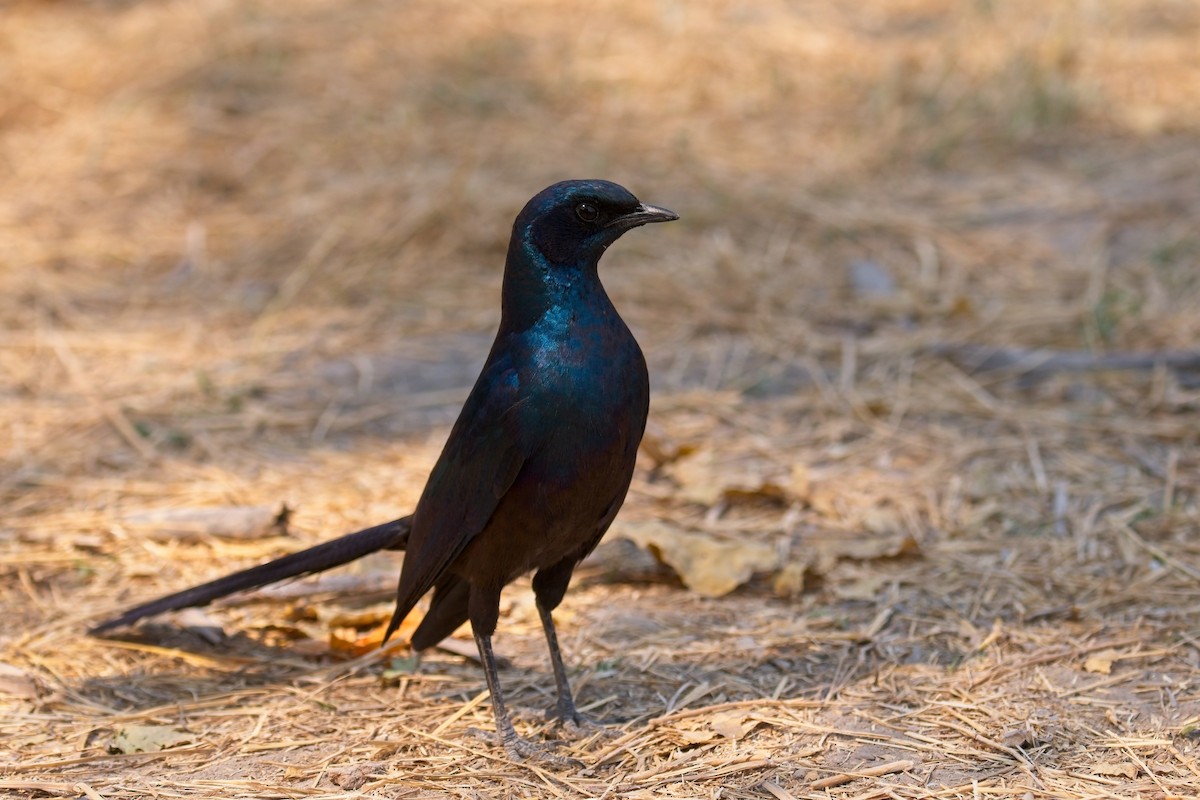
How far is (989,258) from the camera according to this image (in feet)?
20.4

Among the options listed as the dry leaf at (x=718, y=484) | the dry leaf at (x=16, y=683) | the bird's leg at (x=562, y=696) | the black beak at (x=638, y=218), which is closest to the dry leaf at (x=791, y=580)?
the dry leaf at (x=718, y=484)

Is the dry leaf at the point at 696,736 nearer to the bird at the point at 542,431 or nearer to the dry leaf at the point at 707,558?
the bird at the point at 542,431

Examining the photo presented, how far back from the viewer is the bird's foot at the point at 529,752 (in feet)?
9.93

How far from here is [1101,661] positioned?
3.26 m

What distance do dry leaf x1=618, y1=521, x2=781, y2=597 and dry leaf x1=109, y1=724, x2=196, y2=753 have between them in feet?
4.63

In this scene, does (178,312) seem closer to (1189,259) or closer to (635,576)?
(635,576)

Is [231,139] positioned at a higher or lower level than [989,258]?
higher

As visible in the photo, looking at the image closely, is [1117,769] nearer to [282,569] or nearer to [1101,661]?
[1101,661]

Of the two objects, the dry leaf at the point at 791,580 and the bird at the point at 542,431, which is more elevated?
the bird at the point at 542,431

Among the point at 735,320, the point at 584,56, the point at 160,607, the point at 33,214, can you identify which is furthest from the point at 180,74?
the point at 160,607

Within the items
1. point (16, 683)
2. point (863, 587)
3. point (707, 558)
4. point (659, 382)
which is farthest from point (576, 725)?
point (659, 382)

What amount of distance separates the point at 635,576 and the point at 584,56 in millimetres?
5402

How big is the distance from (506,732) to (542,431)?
77cm

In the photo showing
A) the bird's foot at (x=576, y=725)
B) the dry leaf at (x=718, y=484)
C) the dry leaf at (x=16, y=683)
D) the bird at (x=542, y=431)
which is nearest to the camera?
the bird at (x=542, y=431)
